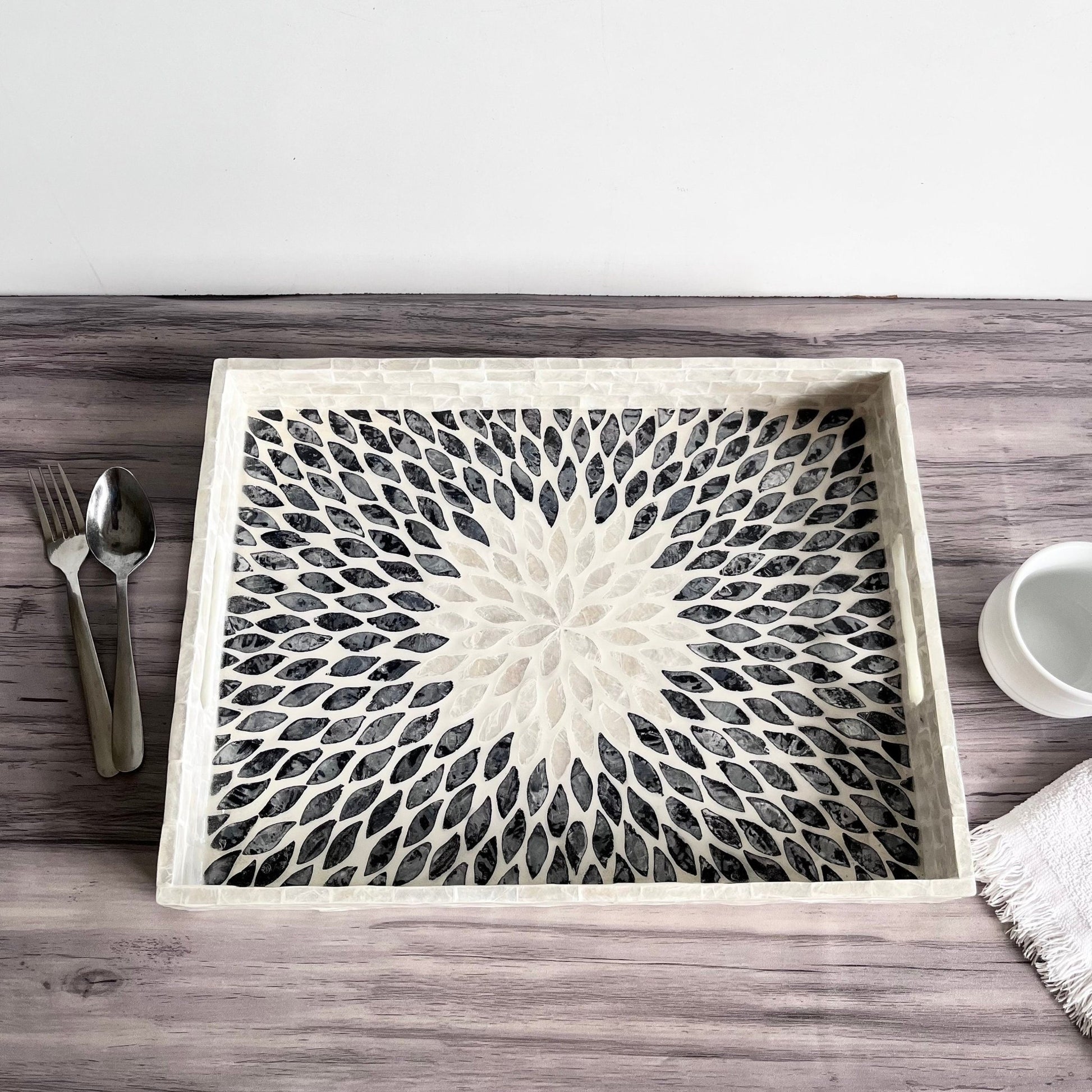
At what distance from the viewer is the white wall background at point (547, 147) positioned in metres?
0.57

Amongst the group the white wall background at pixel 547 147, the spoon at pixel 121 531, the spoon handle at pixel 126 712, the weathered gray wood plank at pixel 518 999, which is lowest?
the weathered gray wood plank at pixel 518 999

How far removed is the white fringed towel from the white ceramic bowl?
6cm

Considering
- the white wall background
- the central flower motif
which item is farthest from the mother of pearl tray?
the white wall background

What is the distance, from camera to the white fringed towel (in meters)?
0.57

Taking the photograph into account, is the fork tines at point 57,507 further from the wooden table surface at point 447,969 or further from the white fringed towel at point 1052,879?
the white fringed towel at point 1052,879

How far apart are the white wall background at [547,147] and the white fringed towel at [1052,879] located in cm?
43

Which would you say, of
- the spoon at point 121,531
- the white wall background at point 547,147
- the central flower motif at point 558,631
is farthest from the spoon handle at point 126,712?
the white wall background at point 547,147

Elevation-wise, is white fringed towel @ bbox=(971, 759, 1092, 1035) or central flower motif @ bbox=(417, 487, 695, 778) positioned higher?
central flower motif @ bbox=(417, 487, 695, 778)

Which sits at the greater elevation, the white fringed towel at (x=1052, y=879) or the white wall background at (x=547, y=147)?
the white wall background at (x=547, y=147)

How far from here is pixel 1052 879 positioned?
1.92ft

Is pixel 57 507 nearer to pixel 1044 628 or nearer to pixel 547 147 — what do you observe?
pixel 547 147

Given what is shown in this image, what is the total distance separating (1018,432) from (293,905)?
64 centimetres

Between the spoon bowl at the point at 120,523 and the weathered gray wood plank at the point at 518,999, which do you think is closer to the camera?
the weathered gray wood plank at the point at 518,999

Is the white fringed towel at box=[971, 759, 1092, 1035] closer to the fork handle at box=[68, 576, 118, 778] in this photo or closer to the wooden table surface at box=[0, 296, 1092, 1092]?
the wooden table surface at box=[0, 296, 1092, 1092]
